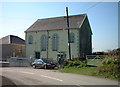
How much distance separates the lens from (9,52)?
4197 cm

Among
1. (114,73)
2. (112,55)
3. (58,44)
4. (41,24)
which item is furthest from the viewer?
(41,24)

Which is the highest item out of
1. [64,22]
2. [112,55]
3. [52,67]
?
[64,22]

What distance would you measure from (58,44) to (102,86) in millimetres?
25717

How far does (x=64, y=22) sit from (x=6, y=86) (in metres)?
29.4

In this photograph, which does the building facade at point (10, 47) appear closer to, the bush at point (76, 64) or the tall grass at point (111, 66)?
the bush at point (76, 64)

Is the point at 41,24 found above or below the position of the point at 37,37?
above

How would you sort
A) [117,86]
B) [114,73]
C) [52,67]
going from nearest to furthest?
[117,86], [114,73], [52,67]

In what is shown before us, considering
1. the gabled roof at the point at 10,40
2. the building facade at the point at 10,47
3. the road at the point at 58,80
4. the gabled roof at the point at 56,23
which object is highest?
the gabled roof at the point at 56,23

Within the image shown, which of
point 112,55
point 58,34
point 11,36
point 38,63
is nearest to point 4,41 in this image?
point 11,36

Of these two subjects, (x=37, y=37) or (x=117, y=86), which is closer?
(x=117, y=86)

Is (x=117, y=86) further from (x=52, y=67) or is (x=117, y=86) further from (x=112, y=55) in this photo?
(x=52, y=67)

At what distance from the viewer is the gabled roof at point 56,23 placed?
35250 mm

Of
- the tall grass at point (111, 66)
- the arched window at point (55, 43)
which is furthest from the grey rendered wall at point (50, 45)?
the tall grass at point (111, 66)

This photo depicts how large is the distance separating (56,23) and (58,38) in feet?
16.3
